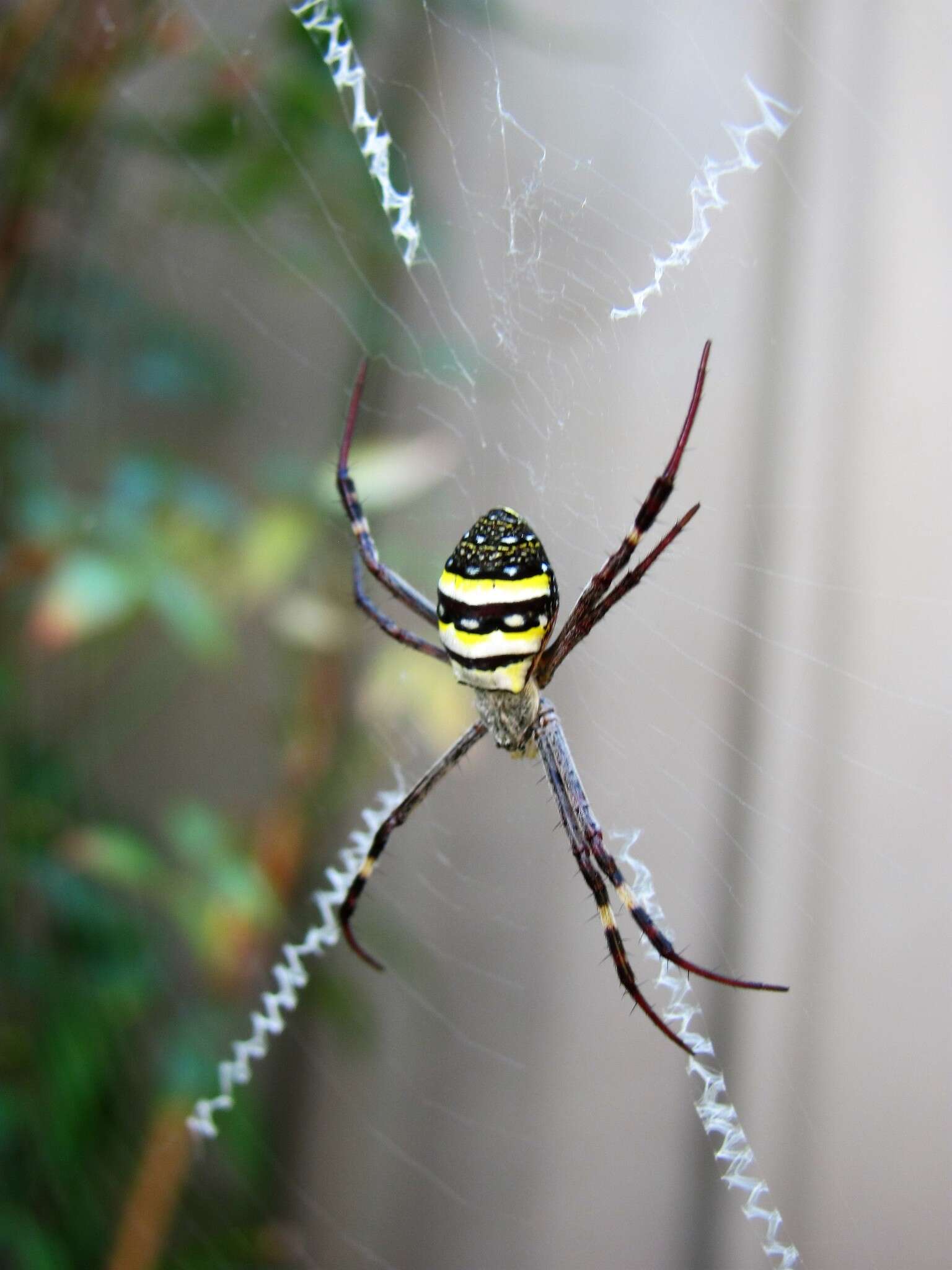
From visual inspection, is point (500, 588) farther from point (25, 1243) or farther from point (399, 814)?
point (25, 1243)

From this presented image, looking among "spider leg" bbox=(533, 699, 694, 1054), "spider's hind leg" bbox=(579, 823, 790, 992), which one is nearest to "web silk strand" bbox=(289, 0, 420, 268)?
"spider leg" bbox=(533, 699, 694, 1054)

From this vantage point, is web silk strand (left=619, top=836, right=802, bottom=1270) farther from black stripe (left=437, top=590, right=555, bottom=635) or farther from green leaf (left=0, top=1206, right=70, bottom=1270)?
green leaf (left=0, top=1206, right=70, bottom=1270)

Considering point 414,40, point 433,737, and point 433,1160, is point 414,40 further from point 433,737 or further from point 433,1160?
point 433,1160

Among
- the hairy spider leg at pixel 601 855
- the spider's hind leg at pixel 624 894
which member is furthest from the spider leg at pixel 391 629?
the spider's hind leg at pixel 624 894

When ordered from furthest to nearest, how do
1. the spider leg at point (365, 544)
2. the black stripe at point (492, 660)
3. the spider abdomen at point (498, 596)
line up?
the spider leg at point (365, 544), the black stripe at point (492, 660), the spider abdomen at point (498, 596)

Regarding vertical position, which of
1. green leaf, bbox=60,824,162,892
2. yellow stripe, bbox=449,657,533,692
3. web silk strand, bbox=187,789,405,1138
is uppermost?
yellow stripe, bbox=449,657,533,692

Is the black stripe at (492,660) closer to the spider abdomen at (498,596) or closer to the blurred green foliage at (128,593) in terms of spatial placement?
the spider abdomen at (498,596)

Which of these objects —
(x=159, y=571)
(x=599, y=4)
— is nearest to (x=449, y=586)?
(x=159, y=571)

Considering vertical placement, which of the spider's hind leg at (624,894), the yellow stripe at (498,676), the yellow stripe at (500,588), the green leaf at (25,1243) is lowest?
the green leaf at (25,1243)
